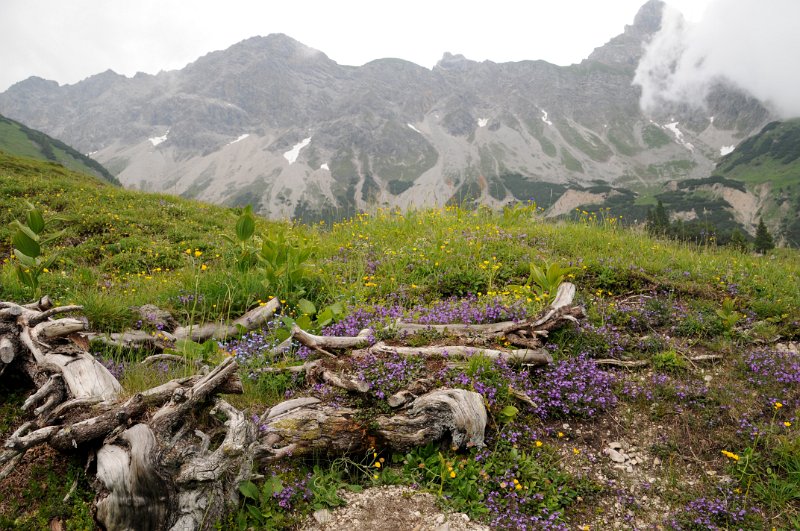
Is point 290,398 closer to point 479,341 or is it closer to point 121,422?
point 121,422

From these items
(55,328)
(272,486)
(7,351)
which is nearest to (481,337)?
(272,486)

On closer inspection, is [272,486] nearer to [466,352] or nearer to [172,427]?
[172,427]

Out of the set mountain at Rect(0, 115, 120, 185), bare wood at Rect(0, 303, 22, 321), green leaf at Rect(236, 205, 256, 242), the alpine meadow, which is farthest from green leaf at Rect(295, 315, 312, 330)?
mountain at Rect(0, 115, 120, 185)

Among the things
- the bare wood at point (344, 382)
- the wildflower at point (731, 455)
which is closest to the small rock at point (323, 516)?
the bare wood at point (344, 382)

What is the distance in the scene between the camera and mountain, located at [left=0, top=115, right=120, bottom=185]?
172375 millimetres

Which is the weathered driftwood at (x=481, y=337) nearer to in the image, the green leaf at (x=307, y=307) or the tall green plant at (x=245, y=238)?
the green leaf at (x=307, y=307)

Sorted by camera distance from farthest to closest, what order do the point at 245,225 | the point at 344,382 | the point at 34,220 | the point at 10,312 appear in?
1. the point at 245,225
2. the point at 34,220
3. the point at 10,312
4. the point at 344,382

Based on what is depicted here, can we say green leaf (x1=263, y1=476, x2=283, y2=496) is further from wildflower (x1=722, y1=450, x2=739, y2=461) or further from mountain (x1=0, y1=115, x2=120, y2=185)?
mountain (x1=0, y1=115, x2=120, y2=185)

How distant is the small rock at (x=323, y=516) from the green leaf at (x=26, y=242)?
5490 mm

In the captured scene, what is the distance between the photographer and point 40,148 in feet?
595

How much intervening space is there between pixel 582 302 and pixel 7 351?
302 inches

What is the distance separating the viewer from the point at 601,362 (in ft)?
20.4

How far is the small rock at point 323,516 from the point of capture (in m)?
3.77

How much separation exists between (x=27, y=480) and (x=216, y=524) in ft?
5.35
